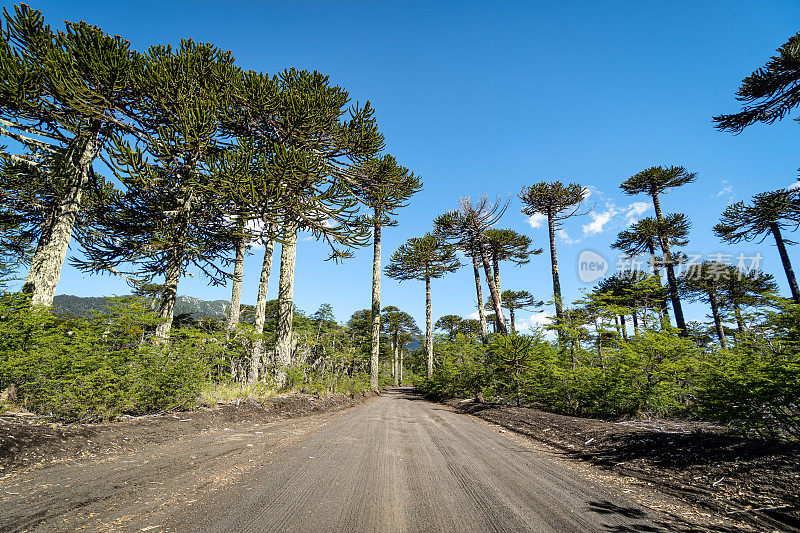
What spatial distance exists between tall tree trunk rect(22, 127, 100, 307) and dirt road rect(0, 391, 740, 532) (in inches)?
279

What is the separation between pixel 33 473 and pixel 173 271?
7420 millimetres

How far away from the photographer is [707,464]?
341 cm

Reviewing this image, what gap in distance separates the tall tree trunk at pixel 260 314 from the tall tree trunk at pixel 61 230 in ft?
16.3

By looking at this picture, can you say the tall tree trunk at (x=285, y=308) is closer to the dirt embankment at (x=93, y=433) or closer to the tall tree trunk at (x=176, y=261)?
the tall tree trunk at (x=176, y=261)

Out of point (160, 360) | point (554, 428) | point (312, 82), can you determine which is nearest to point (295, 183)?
point (312, 82)

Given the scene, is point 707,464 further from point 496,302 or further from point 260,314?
point 496,302

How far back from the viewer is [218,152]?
8648 millimetres

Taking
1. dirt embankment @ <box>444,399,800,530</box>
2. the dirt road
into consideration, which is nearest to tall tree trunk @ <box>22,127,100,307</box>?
the dirt road

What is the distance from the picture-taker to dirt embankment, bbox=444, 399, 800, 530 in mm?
2613

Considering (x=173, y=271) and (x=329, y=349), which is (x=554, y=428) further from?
(x=173, y=271)

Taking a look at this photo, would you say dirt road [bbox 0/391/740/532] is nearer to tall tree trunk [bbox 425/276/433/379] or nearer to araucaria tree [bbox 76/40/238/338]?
araucaria tree [bbox 76/40/238/338]

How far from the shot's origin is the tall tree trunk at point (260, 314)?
379 inches

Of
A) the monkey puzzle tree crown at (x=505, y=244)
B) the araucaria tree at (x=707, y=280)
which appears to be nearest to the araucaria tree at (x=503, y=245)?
the monkey puzzle tree crown at (x=505, y=244)

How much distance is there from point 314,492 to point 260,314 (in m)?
8.94
